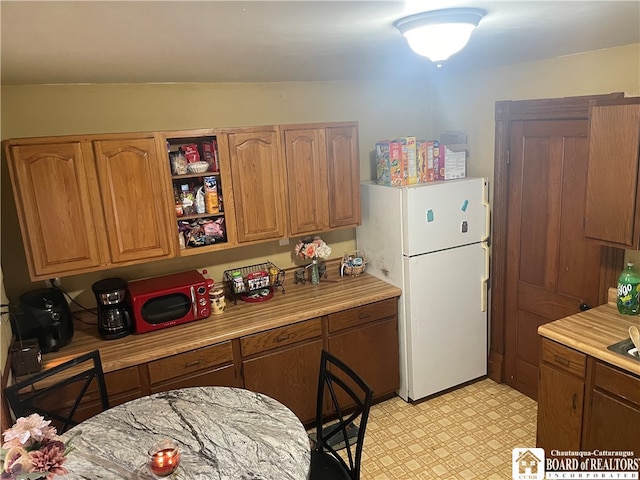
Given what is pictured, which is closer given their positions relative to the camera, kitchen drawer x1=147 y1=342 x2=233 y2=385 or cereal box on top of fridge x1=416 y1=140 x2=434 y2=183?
kitchen drawer x1=147 y1=342 x2=233 y2=385

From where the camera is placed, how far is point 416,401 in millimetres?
3443

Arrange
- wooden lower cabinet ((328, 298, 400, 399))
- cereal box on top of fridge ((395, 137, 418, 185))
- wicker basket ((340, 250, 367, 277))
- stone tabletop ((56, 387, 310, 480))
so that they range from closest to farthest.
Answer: stone tabletop ((56, 387, 310, 480)), wooden lower cabinet ((328, 298, 400, 399)), cereal box on top of fridge ((395, 137, 418, 185)), wicker basket ((340, 250, 367, 277))

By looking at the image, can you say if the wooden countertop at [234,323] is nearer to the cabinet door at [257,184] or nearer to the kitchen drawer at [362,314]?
the kitchen drawer at [362,314]

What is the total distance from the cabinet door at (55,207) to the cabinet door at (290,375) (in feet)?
3.67

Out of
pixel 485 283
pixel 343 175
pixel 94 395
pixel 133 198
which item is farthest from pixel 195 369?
pixel 485 283

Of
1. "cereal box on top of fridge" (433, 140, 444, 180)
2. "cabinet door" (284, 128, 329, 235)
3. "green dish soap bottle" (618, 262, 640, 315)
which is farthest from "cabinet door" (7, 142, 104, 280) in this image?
"green dish soap bottle" (618, 262, 640, 315)

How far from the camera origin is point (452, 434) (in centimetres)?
309

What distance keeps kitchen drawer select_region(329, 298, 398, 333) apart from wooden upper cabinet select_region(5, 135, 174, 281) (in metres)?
1.15

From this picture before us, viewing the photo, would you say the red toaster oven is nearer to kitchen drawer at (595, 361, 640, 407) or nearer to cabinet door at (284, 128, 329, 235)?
cabinet door at (284, 128, 329, 235)

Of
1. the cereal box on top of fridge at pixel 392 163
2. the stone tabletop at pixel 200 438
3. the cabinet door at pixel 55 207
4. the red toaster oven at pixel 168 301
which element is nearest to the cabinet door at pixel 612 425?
the stone tabletop at pixel 200 438

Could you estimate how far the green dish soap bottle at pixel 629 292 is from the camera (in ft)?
8.33

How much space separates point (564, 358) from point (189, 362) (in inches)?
78.4

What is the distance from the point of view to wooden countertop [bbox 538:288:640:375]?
2197 millimetres

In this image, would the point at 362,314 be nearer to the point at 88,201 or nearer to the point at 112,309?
the point at 112,309
